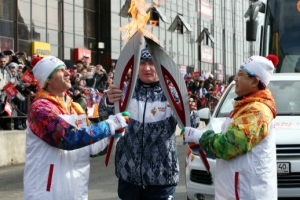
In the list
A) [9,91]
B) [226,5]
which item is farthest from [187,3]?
[9,91]

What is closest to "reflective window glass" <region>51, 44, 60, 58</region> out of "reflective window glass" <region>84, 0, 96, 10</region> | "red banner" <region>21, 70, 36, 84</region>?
"reflective window glass" <region>84, 0, 96, 10</region>

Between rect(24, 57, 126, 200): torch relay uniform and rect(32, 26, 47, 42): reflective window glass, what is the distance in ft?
74.3

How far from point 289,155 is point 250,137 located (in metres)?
2.56

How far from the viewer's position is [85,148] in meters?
4.10

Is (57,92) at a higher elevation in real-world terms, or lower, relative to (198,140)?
higher

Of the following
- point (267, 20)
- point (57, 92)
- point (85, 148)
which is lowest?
point (85, 148)

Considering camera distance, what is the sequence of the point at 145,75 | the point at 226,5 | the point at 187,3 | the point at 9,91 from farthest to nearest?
the point at 226,5
the point at 187,3
the point at 9,91
the point at 145,75

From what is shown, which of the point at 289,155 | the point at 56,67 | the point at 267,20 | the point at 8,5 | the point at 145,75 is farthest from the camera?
the point at 8,5

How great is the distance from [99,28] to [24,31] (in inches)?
300

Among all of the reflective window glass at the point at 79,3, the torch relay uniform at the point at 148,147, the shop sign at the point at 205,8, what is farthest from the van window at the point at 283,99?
the shop sign at the point at 205,8

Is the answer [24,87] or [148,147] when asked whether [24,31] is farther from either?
[148,147]

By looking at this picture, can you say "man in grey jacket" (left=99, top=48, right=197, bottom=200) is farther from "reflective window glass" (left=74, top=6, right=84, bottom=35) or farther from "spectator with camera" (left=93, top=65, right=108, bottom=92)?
"reflective window glass" (left=74, top=6, right=84, bottom=35)

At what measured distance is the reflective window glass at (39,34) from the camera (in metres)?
26.2

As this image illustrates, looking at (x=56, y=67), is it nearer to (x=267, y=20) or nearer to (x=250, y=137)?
(x=250, y=137)
